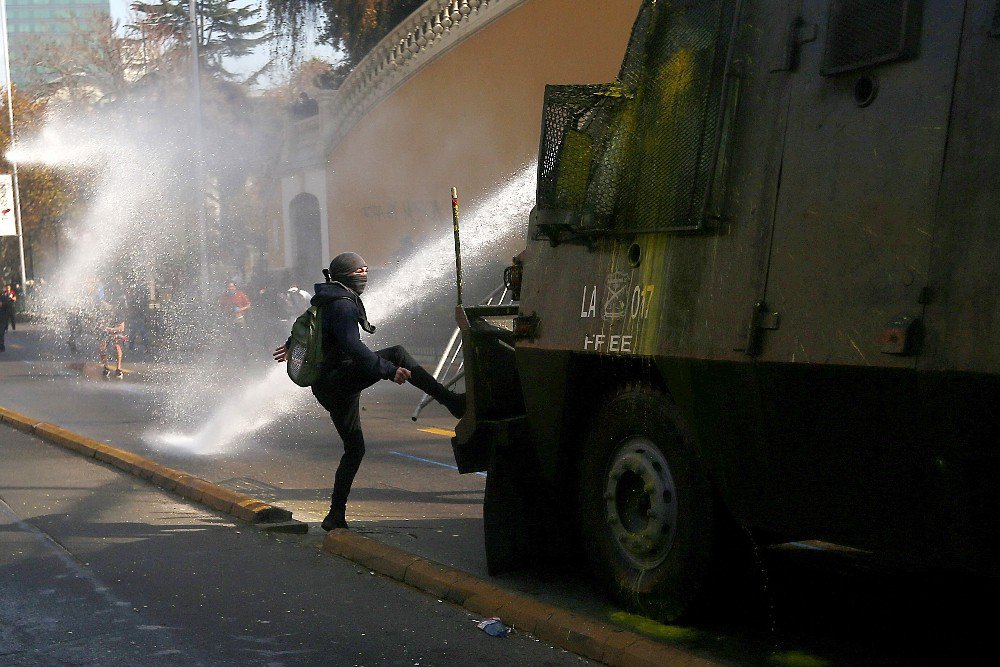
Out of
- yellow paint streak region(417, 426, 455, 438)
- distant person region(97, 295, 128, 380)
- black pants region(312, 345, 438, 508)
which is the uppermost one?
black pants region(312, 345, 438, 508)

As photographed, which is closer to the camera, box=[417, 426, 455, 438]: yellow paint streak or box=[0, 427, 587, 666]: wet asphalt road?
box=[0, 427, 587, 666]: wet asphalt road

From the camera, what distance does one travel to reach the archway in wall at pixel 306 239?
111 feet

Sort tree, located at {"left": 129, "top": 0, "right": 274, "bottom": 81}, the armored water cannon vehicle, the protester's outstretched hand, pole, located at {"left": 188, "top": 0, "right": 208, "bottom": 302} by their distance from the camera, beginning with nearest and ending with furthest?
the armored water cannon vehicle, the protester's outstretched hand, pole, located at {"left": 188, "top": 0, "right": 208, "bottom": 302}, tree, located at {"left": 129, "top": 0, "right": 274, "bottom": 81}

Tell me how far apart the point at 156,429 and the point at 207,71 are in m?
29.8

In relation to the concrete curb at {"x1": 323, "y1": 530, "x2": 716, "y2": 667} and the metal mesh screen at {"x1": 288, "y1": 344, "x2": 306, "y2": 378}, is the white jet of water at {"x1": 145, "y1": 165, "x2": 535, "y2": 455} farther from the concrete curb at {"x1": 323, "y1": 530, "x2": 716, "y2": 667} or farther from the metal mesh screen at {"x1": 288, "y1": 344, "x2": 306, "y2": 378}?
the concrete curb at {"x1": 323, "y1": 530, "x2": 716, "y2": 667}

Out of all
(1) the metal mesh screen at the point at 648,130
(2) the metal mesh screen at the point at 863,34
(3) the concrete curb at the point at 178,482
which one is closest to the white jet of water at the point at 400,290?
(3) the concrete curb at the point at 178,482

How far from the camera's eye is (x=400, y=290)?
27188mm

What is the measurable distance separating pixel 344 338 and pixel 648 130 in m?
2.62

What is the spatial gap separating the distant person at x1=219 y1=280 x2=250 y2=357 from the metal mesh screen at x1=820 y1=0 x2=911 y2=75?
76.6ft

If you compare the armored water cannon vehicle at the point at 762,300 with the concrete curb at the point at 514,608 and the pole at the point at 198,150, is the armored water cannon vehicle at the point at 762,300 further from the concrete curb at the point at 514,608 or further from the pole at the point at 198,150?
the pole at the point at 198,150

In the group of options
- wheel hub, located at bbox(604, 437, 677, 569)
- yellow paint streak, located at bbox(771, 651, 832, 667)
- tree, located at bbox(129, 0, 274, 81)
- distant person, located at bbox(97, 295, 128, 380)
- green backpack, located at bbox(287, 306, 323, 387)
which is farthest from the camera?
tree, located at bbox(129, 0, 274, 81)

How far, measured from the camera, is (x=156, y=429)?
13664 millimetres

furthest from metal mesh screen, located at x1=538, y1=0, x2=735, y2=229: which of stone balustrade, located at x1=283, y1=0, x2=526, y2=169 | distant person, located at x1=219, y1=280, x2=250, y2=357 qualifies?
distant person, located at x1=219, y1=280, x2=250, y2=357

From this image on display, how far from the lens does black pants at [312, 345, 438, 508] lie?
23.3ft
